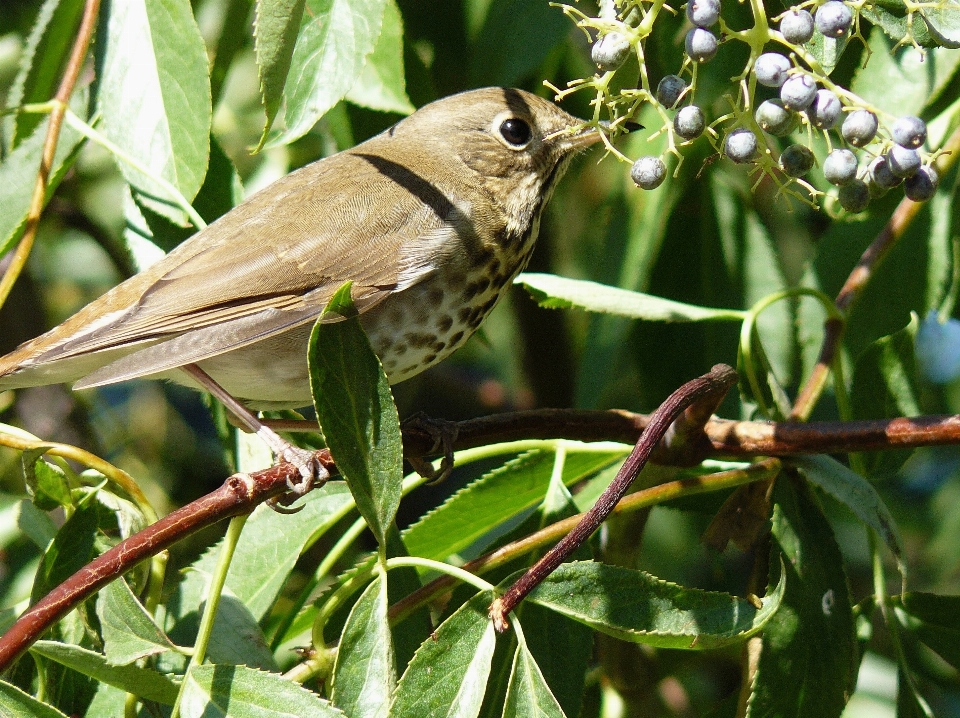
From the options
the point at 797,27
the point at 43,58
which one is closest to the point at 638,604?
the point at 797,27

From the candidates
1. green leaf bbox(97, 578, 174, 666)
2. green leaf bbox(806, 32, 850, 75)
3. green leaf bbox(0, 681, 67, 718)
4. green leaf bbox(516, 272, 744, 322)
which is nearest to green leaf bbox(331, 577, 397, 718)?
green leaf bbox(97, 578, 174, 666)

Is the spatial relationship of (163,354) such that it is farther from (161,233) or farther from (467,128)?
(467,128)

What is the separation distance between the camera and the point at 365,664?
1941mm

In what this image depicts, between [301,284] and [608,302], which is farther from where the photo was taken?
[301,284]

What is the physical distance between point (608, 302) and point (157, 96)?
1.16 m

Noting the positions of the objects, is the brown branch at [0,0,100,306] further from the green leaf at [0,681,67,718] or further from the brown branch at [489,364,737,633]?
the brown branch at [489,364,737,633]

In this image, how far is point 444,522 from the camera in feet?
8.84

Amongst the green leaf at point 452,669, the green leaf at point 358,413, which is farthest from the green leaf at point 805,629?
the green leaf at point 358,413

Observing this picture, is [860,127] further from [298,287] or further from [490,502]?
[298,287]

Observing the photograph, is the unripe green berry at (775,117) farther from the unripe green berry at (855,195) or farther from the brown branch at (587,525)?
the brown branch at (587,525)

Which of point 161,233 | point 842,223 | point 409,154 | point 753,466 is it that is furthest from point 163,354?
point 842,223

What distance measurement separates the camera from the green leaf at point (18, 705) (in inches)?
72.3

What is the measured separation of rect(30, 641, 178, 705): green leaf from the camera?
1902 millimetres

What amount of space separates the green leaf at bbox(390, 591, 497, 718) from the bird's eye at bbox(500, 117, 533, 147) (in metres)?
1.93
